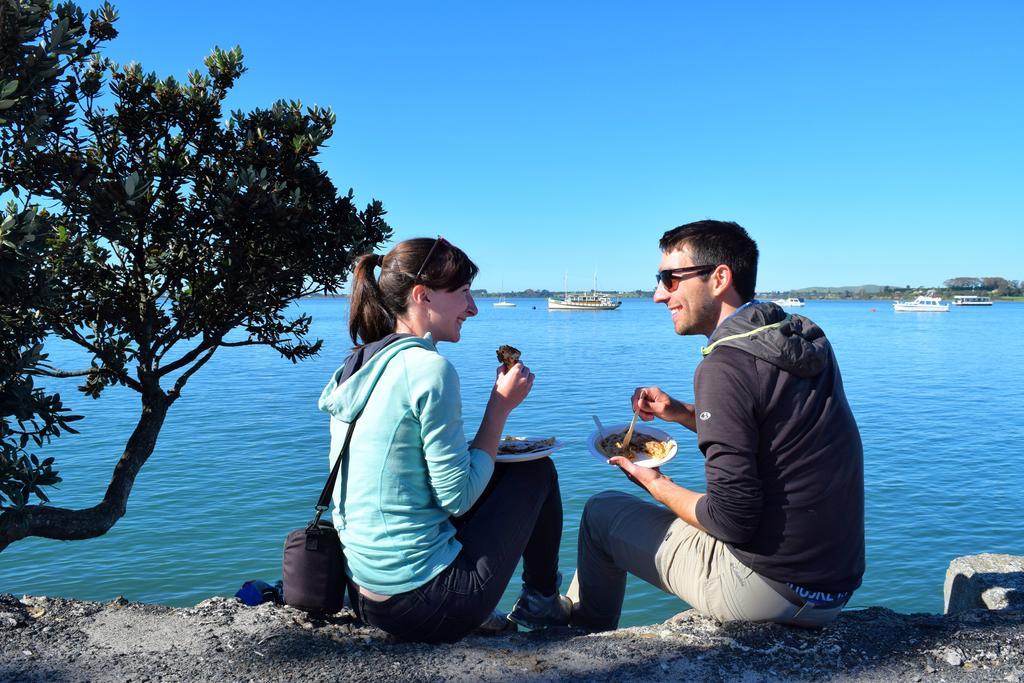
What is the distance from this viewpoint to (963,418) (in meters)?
20.1

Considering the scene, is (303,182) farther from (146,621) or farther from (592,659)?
(592,659)

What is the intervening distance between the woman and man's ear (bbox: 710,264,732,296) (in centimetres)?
94

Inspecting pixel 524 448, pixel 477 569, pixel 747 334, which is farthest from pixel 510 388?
pixel 747 334

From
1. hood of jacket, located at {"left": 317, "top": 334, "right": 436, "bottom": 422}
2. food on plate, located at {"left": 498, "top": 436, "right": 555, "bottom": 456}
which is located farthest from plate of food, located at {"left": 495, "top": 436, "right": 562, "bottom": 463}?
hood of jacket, located at {"left": 317, "top": 334, "right": 436, "bottom": 422}

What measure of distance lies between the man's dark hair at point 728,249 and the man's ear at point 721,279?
19mm

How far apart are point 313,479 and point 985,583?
10.4 metres

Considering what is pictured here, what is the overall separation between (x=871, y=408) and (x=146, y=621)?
72.0 ft

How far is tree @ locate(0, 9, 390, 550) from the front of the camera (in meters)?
5.13

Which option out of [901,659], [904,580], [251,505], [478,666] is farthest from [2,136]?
[904,580]

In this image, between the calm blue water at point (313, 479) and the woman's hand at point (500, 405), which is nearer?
the woman's hand at point (500, 405)

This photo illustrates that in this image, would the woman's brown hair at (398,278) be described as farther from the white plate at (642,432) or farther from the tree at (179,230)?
the tree at (179,230)

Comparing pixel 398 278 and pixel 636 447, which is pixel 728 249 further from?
pixel 398 278

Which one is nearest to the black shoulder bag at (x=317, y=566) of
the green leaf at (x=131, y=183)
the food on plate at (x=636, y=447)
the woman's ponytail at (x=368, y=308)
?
the woman's ponytail at (x=368, y=308)

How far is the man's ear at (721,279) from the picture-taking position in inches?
129
